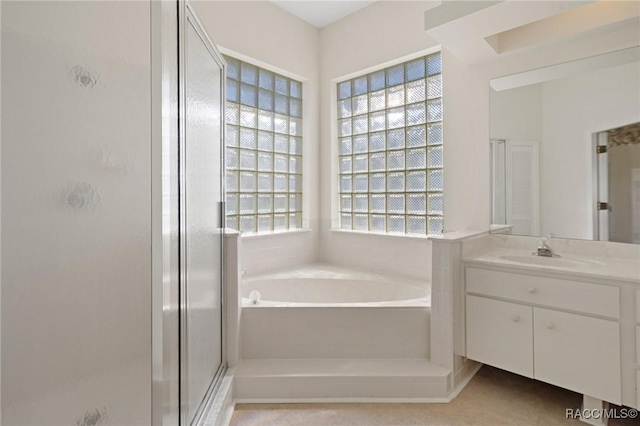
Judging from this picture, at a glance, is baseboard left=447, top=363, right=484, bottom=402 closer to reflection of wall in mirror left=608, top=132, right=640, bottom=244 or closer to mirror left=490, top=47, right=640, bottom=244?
mirror left=490, top=47, right=640, bottom=244

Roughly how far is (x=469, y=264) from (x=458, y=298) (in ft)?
0.70

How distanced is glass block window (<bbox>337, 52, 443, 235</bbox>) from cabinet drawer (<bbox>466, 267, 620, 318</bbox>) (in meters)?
0.86

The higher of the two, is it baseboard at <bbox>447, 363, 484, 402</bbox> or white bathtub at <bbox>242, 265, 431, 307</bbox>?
white bathtub at <bbox>242, 265, 431, 307</bbox>

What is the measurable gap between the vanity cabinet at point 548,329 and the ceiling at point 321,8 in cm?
255

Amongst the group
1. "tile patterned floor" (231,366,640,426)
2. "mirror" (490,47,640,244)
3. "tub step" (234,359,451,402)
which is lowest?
"tile patterned floor" (231,366,640,426)

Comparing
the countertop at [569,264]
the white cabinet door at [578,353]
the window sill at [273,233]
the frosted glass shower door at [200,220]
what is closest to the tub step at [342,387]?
the frosted glass shower door at [200,220]

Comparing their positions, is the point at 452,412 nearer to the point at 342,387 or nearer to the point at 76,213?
the point at 342,387

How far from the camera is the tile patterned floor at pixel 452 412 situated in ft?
5.49

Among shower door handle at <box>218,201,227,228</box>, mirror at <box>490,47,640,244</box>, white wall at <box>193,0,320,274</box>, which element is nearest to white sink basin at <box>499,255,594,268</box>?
mirror at <box>490,47,640,244</box>

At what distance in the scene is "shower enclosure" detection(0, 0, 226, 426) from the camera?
661mm

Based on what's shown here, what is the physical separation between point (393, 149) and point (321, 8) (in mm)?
1465

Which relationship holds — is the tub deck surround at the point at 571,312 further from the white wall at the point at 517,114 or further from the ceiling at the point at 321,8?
the ceiling at the point at 321,8

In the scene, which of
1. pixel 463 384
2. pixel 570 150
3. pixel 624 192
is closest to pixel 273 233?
pixel 463 384

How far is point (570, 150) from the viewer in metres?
2.12
